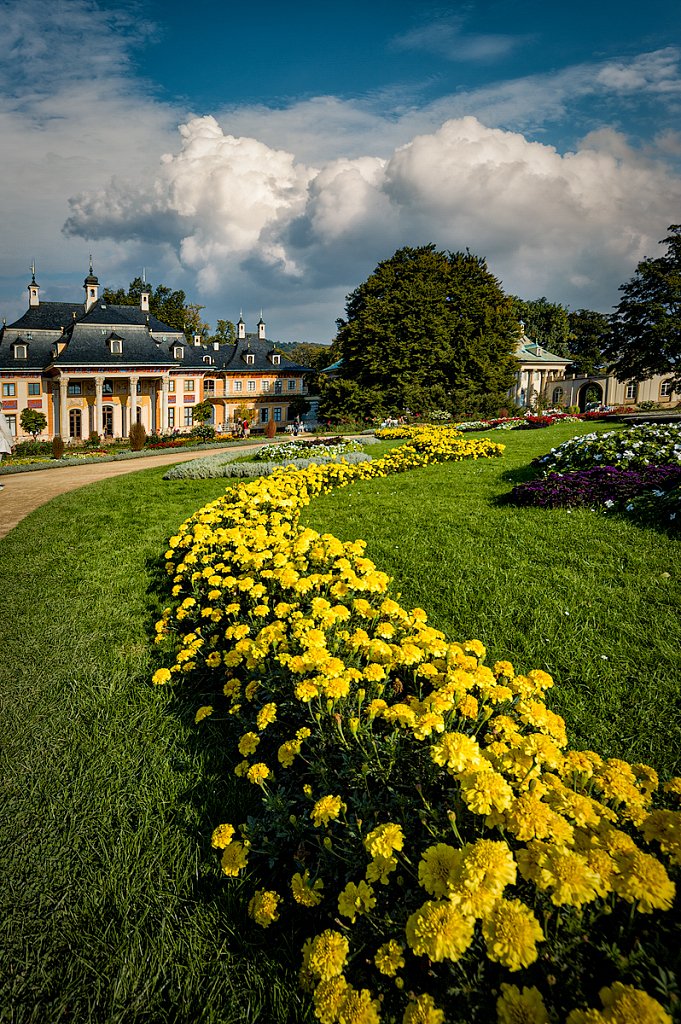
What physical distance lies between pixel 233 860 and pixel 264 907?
23cm

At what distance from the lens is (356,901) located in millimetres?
1586

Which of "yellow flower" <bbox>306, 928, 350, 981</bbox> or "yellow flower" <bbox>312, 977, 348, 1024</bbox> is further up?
"yellow flower" <bbox>306, 928, 350, 981</bbox>

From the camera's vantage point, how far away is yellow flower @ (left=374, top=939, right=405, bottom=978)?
58.3 inches

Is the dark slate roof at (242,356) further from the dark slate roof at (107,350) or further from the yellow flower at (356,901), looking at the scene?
the yellow flower at (356,901)

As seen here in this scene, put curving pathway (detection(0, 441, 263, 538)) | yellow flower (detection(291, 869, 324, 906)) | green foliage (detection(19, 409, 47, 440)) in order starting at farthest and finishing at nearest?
green foliage (detection(19, 409, 47, 440)), curving pathway (detection(0, 441, 263, 538)), yellow flower (detection(291, 869, 324, 906))

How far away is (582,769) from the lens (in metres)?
1.70

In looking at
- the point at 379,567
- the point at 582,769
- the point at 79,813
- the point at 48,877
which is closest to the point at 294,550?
the point at 379,567

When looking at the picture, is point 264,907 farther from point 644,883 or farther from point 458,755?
point 644,883

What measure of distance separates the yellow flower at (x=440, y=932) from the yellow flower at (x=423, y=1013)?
15cm

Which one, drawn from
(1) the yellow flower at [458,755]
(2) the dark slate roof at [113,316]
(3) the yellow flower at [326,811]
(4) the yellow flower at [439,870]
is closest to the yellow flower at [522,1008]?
(4) the yellow flower at [439,870]

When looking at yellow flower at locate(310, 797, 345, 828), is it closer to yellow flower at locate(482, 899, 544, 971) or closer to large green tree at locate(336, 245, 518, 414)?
yellow flower at locate(482, 899, 544, 971)

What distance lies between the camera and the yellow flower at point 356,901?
1.57 m

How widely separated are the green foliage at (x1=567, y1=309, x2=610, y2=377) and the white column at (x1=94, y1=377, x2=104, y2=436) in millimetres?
52198

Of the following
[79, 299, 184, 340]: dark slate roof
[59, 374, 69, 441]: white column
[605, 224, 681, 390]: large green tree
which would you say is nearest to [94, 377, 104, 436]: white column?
[59, 374, 69, 441]: white column
